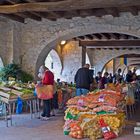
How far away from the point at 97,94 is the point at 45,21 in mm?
4821

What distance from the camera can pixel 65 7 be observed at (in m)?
7.15

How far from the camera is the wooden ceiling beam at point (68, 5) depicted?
662cm

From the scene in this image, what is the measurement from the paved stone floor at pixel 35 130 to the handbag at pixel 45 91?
0.57m

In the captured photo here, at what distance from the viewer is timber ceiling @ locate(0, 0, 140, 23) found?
675 cm

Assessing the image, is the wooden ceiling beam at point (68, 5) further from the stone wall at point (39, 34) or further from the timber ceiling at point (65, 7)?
the stone wall at point (39, 34)

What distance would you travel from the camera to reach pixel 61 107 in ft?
30.8

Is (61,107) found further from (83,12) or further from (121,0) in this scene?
(121,0)

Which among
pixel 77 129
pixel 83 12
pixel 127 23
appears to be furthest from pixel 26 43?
pixel 77 129

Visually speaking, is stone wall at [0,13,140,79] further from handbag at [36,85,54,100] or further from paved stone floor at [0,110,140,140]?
paved stone floor at [0,110,140,140]

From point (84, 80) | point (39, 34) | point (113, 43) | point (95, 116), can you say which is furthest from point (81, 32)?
point (113, 43)

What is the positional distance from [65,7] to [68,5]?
117mm

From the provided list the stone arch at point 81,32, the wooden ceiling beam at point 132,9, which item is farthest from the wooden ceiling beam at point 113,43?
the wooden ceiling beam at point 132,9

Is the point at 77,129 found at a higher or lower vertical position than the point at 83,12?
lower

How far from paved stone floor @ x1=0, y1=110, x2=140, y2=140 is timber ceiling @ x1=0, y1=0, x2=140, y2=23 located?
2676mm
